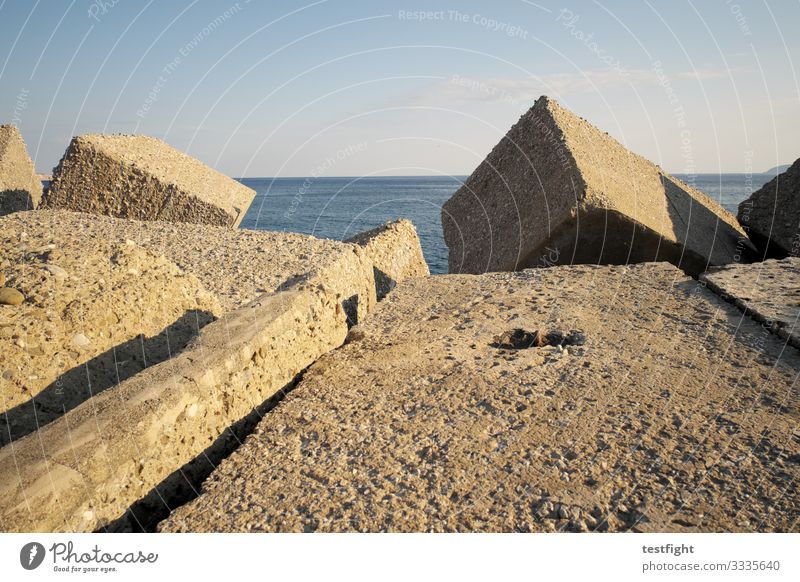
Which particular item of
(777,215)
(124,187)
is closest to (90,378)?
(124,187)

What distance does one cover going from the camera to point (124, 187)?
26.7 ft

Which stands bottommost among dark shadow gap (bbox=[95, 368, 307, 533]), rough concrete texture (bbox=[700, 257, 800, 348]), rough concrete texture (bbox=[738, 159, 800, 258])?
dark shadow gap (bbox=[95, 368, 307, 533])

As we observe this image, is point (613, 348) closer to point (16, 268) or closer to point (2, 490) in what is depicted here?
point (2, 490)

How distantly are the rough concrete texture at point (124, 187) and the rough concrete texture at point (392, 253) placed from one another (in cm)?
254

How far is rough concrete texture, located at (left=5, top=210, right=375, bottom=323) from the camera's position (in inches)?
191

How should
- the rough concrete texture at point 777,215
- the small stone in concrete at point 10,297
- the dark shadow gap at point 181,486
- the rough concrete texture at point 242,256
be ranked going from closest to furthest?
the dark shadow gap at point 181,486 < the small stone in concrete at point 10,297 < the rough concrete texture at point 242,256 < the rough concrete texture at point 777,215

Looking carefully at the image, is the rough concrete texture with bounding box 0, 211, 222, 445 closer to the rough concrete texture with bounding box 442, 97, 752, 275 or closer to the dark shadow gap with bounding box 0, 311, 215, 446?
the dark shadow gap with bounding box 0, 311, 215, 446

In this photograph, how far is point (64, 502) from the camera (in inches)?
84.0

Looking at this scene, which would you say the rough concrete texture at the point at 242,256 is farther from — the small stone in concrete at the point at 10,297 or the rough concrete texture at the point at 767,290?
the rough concrete texture at the point at 767,290

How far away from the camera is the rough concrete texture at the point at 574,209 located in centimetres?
587

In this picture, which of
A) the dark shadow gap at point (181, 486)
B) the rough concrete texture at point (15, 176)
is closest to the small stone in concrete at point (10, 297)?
the dark shadow gap at point (181, 486)

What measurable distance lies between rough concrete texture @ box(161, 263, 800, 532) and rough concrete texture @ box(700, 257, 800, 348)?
0.11 meters

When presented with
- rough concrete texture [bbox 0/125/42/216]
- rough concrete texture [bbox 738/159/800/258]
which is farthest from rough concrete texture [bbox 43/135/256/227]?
rough concrete texture [bbox 738/159/800/258]

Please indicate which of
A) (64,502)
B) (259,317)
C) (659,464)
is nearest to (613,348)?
(659,464)
